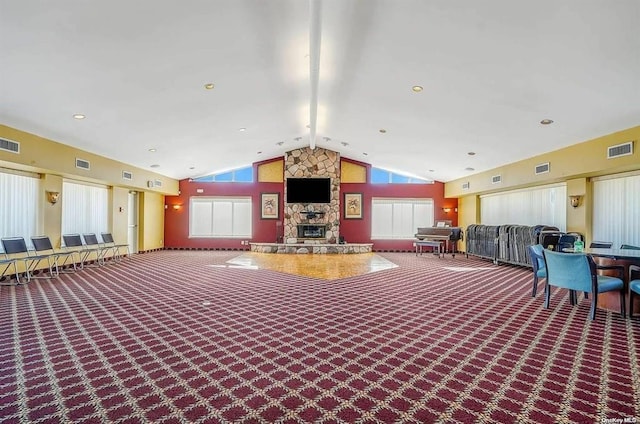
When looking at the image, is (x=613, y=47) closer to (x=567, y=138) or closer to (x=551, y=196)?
(x=567, y=138)

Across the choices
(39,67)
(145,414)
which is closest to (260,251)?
(39,67)

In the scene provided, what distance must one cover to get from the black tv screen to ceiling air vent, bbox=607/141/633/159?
8701 mm

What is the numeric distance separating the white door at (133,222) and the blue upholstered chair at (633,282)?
12.7 metres

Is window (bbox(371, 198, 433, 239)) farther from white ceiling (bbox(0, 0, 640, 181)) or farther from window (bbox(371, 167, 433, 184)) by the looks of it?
white ceiling (bbox(0, 0, 640, 181))

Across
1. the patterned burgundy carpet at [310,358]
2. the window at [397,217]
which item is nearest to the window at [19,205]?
the patterned burgundy carpet at [310,358]

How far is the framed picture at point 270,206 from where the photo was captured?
13.9 meters

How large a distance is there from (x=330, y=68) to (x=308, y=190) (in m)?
7.66

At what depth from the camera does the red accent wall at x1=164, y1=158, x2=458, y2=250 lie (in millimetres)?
13844

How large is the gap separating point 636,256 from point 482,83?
3.10 metres

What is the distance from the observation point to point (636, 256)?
4.23 metres

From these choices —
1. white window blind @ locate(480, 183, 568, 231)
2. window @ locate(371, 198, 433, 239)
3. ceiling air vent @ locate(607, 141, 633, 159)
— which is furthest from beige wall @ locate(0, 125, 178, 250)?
white window blind @ locate(480, 183, 568, 231)

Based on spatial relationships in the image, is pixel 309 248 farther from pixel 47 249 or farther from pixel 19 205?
pixel 19 205

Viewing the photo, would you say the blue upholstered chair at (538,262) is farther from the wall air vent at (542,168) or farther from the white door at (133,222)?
the white door at (133,222)

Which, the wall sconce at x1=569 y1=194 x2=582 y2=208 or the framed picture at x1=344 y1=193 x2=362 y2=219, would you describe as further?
the framed picture at x1=344 y1=193 x2=362 y2=219
